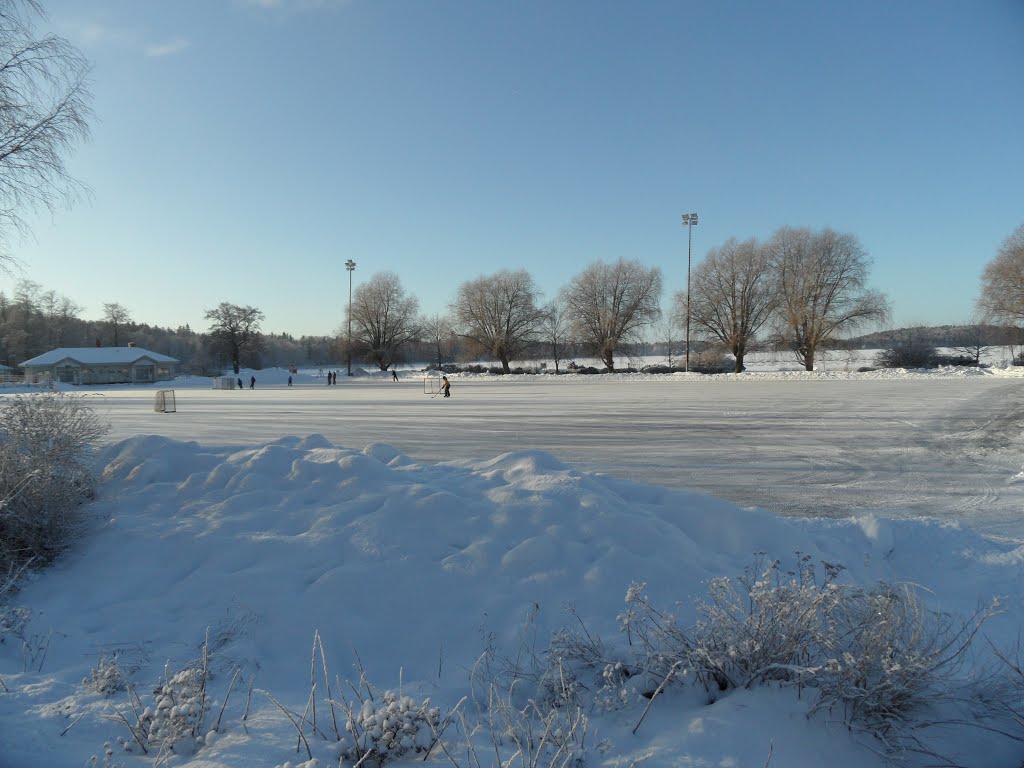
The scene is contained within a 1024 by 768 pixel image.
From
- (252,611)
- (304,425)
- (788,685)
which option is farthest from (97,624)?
(304,425)

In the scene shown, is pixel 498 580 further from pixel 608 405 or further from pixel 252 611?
pixel 608 405

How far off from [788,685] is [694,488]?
560 centimetres

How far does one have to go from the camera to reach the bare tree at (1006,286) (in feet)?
140

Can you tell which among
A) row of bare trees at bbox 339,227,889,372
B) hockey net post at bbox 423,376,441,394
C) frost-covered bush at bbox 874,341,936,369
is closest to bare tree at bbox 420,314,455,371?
row of bare trees at bbox 339,227,889,372

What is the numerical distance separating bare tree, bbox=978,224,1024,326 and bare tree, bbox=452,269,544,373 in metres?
39.9

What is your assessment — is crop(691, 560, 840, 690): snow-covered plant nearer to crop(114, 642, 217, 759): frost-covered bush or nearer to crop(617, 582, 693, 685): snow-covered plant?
crop(617, 582, 693, 685): snow-covered plant

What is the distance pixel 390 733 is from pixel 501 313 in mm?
60802

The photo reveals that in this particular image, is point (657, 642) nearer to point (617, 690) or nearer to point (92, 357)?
point (617, 690)

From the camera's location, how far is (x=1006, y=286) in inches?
1702

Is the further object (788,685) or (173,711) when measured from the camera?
(788,685)

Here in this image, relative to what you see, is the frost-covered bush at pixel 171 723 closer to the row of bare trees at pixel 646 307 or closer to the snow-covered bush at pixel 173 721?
the snow-covered bush at pixel 173 721

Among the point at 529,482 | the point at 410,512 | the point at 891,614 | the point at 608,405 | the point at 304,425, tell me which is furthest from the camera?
the point at 608,405

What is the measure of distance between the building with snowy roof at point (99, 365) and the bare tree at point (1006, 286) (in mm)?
82044

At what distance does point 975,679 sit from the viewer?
3.25m
